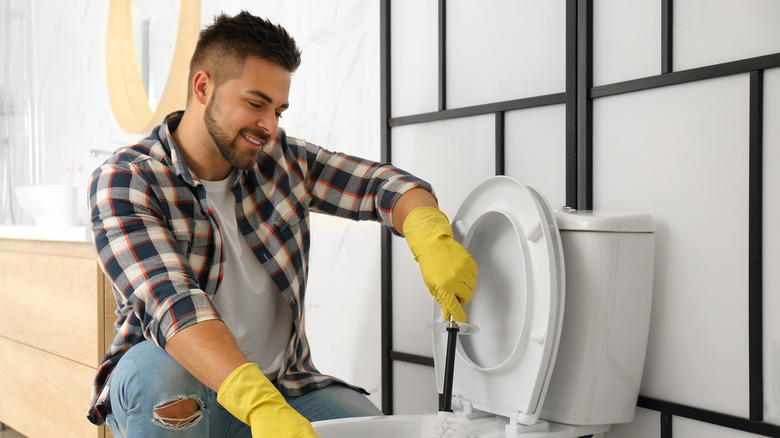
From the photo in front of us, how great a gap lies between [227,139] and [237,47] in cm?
17

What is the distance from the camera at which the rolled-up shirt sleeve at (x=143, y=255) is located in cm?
99

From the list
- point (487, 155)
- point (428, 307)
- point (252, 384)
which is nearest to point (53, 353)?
point (428, 307)

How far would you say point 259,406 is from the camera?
91cm

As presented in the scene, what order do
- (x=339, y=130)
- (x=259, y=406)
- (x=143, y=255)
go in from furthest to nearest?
1. (x=339, y=130)
2. (x=143, y=255)
3. (x=259, y=406)

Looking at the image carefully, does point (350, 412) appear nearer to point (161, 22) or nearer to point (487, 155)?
point (487, 155)

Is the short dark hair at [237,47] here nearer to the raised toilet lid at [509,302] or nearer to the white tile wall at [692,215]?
the raised toilet lid at [509,302]

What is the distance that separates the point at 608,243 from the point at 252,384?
0.57 m

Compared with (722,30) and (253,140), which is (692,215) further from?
(253,140)

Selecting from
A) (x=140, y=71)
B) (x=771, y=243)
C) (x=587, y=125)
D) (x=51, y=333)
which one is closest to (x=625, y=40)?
(x=587, y=125)

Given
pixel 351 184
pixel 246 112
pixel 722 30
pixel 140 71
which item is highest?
pixel 140 71

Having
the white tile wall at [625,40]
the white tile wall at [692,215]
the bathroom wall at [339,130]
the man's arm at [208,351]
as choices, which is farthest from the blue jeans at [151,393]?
the white tile wall at [625,40]

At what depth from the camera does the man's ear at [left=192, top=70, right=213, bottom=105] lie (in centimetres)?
127

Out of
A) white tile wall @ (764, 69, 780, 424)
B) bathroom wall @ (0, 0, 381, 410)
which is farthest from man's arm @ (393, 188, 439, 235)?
white tile wall @ (764, 69, 780, 424)

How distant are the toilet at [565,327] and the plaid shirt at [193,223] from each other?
11.0 inches
